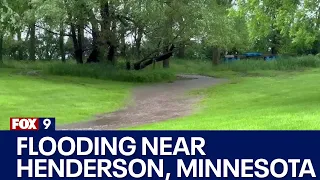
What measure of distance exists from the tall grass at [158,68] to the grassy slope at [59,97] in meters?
2.01

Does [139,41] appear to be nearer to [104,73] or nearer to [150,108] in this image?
[104,73]

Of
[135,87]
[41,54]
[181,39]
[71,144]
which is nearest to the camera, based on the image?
[71,144]

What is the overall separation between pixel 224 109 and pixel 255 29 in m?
2.95

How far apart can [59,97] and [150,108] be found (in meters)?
4.32

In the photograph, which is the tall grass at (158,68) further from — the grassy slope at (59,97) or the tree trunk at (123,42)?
the grassy slope at (59,97)

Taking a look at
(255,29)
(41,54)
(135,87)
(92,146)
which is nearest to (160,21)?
(135,87)

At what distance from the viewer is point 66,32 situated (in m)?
40.3

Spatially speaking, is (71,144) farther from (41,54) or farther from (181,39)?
(41,54)

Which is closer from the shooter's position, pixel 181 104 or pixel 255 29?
pixel 255 29

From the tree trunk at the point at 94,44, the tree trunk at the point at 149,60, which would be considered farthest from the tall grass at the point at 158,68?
the tree trunk at the point at 94,44

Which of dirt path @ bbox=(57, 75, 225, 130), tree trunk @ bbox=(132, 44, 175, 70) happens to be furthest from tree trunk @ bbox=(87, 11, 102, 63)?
dirt path @ bbox=(57, 75, 225, 130)

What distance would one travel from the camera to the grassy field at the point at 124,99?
14.7 metres

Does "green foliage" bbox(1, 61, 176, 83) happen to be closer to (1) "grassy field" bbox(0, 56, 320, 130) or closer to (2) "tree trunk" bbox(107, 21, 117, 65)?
(1) "grassy field" bbox(0, 56, 320, 130)

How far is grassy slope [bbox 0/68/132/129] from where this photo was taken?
1966 cm
